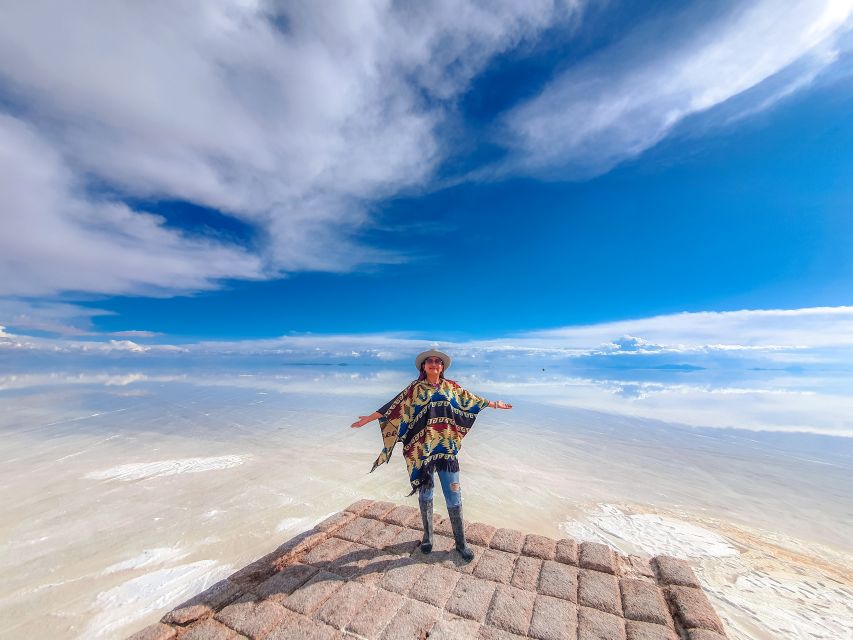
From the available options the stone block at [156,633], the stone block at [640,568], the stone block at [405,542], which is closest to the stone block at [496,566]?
the stone block at [405,542]

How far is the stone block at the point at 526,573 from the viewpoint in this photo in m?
4.64

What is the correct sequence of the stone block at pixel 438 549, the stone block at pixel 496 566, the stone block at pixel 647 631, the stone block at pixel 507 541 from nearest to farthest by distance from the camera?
the stone block at pixel 647 631, the stone block at pixel 496 566, the stone block at pixel 438 549, the stone block at pixel 507 541

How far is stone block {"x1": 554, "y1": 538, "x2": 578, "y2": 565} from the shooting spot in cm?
517

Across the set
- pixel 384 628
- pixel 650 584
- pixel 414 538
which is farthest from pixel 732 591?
pixel 384 628

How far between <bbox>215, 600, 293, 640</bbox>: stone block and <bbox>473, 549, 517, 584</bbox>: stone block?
2518mm

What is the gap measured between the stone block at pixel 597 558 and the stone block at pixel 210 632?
176 inches

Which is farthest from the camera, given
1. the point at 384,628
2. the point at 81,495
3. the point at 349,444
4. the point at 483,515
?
the point at 349,444

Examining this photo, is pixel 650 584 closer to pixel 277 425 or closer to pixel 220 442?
pixel 220 442

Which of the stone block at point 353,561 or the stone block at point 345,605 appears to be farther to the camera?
the stone block at point 353,561

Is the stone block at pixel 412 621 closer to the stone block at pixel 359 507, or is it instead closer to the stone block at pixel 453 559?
the stone block at pixel 453 559

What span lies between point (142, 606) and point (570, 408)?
24710mm

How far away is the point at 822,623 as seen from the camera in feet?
16.5

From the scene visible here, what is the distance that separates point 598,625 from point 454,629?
5.36 feet

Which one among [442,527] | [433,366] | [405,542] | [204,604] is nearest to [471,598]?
[405,542]
